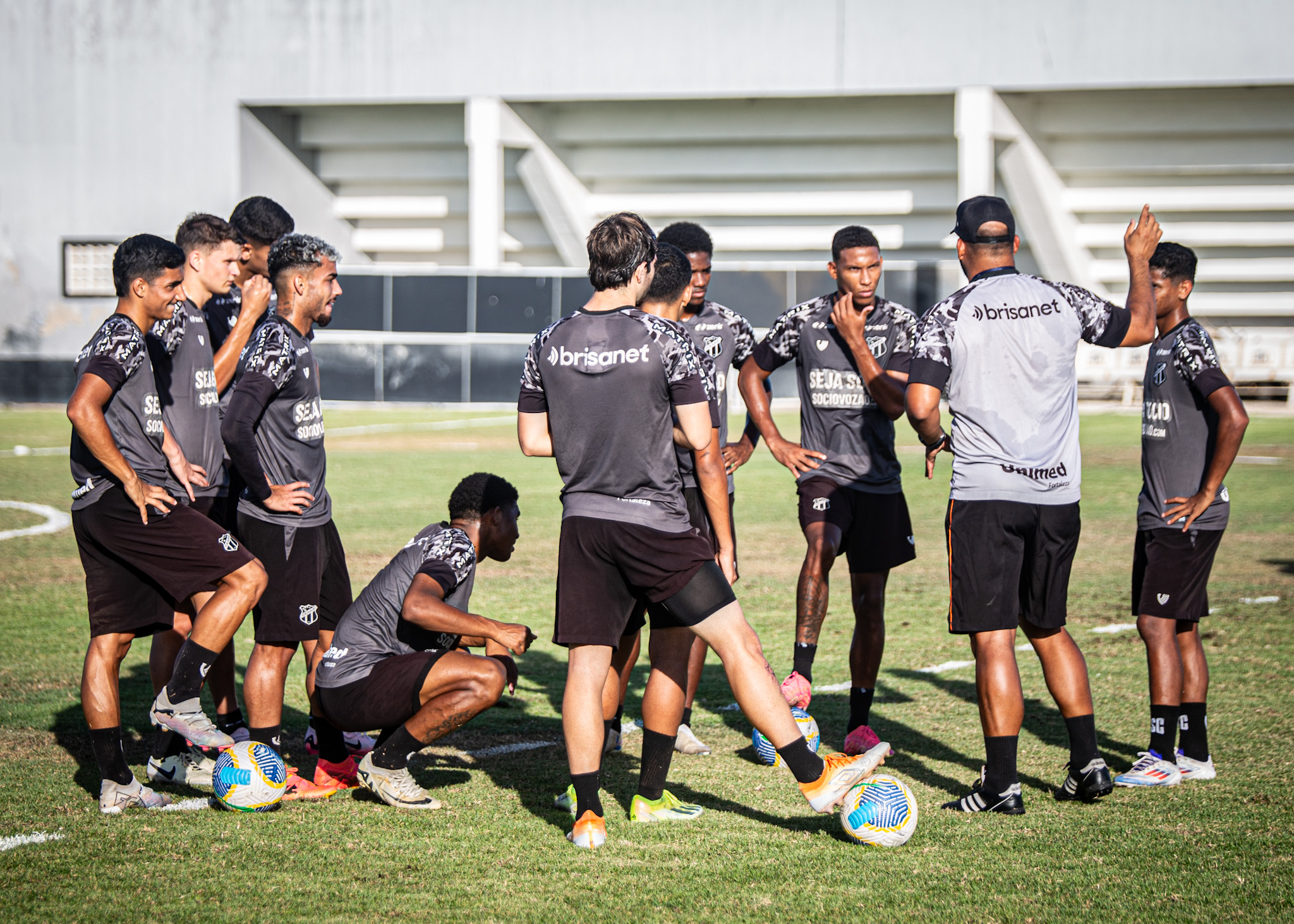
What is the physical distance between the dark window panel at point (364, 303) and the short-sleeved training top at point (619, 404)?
26715 mm

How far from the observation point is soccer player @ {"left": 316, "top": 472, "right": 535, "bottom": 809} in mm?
4734

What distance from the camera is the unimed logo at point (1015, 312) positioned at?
15.6 ft

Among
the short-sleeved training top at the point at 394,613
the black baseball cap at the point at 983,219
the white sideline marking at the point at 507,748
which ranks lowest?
the white sideline marking at the point at 507,748

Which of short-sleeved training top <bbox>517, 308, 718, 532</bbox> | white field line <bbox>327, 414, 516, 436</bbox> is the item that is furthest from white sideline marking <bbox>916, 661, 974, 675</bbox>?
white field line <bbox>327, 414, 516, 436</bbox>

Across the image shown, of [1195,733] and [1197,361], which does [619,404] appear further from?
[1195,733]

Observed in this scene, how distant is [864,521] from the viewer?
20.1 feet

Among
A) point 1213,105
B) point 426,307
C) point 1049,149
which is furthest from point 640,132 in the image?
point 1213,105

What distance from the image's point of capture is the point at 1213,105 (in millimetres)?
29375

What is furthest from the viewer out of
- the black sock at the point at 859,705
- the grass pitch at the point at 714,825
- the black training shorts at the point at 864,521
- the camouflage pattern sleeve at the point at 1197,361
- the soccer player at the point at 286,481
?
the black training shorts at the point at 864,521

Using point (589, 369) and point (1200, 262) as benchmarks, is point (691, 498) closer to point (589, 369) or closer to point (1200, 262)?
point (589, 369)

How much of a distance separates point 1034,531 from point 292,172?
32179mm

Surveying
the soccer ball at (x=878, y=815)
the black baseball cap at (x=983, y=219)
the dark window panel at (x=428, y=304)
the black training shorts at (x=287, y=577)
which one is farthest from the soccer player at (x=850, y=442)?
the dark window panel at (x=428, y=304)

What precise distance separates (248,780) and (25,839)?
745mm

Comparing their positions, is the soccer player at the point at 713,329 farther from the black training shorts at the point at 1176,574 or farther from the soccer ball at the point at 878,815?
the black training shorts at the point at 1176,574
